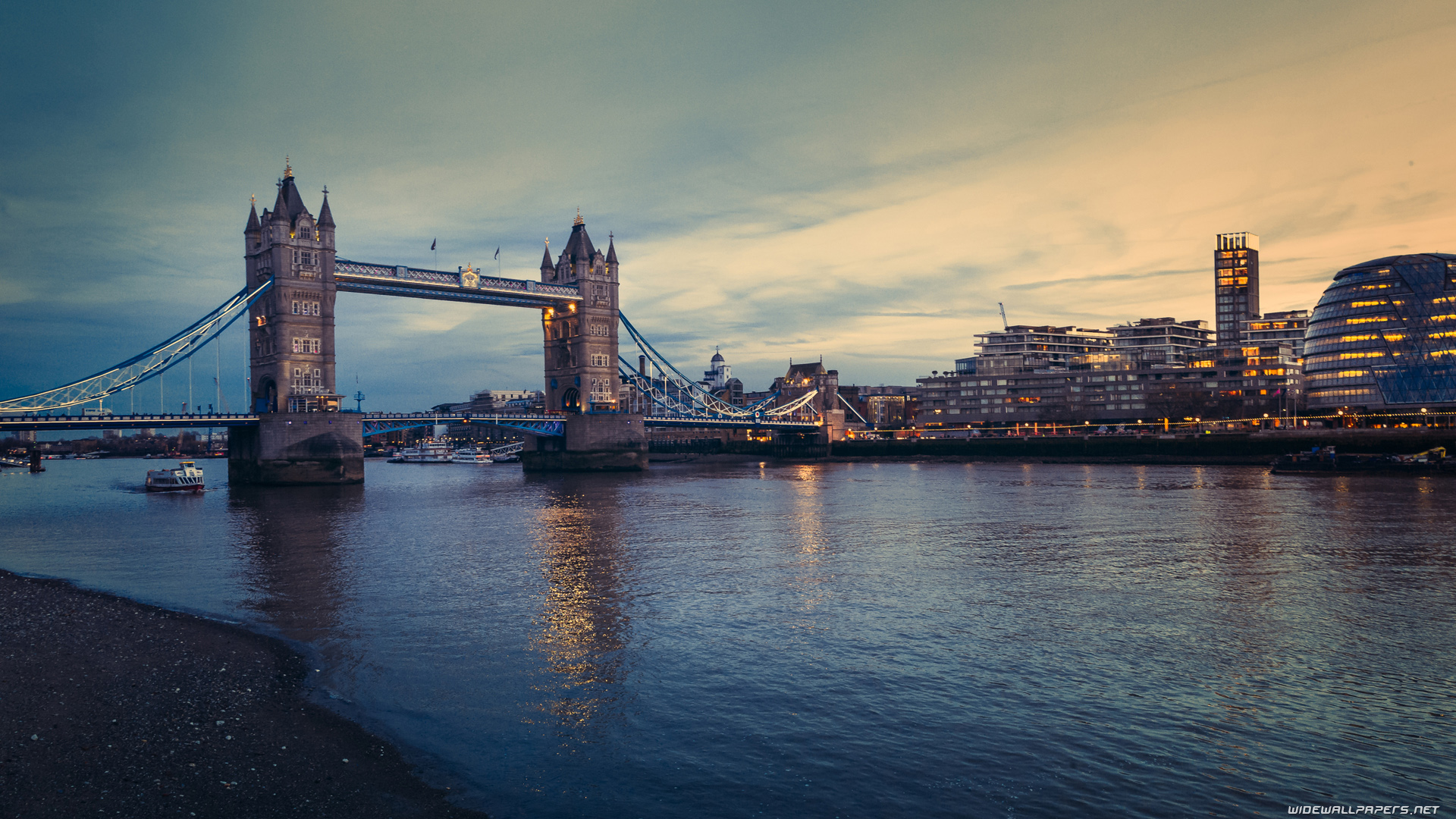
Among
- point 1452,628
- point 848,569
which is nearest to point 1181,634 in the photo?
point 1452,628

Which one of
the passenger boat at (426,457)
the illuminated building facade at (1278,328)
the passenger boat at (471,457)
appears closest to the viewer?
the passenger boat at (471,457)

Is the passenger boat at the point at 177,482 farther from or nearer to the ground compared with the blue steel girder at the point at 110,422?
nearer to the ground

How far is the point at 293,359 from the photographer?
221ft

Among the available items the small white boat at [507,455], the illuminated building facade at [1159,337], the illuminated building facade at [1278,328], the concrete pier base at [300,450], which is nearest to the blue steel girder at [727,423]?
the small white boat at [507,455]

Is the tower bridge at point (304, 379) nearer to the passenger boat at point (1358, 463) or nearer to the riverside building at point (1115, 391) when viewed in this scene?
the passenger boat at point (1358, 463)

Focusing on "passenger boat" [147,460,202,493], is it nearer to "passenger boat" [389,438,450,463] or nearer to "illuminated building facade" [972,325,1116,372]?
"passenger boat" [389,438,450,463]

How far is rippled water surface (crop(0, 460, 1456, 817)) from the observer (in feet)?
34.6

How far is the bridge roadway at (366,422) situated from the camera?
58.5 meters

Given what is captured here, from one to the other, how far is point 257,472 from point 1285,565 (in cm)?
6639

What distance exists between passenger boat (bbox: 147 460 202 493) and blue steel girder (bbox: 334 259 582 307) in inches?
745

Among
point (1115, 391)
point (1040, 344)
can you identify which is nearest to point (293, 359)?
point (1115, 391)

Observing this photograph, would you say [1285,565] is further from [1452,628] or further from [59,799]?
[59,799]

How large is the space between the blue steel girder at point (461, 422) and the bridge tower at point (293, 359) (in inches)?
208

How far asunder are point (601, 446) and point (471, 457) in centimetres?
5126
